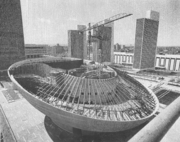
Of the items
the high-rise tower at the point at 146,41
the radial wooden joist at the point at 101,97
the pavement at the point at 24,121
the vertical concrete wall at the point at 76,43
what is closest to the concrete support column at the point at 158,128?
the radial wooden joist at the point at 101,97

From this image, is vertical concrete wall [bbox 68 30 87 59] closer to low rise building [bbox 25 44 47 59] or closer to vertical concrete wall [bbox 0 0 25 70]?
low rise building [bbox 25 44 47 59]

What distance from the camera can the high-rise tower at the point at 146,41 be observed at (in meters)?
103

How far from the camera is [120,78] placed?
1332 inches

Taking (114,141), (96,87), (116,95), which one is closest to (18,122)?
(96,87)

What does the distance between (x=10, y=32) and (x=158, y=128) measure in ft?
354

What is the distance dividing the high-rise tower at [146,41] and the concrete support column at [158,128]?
113 m

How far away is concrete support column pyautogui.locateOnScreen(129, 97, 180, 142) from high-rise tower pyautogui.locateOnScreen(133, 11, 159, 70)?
11307cm

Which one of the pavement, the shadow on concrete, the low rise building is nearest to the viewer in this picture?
the shadow on concrete

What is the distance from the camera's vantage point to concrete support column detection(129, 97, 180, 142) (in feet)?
10.0

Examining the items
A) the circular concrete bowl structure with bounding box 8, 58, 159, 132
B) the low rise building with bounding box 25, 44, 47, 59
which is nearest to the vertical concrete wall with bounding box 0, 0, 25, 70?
the low rise building with bounding box 25, 44, 47, 59

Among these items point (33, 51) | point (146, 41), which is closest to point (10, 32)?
point (33, 51)

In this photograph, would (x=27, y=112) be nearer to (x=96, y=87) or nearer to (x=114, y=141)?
(x=96, y=87)

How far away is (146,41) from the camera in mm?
105812

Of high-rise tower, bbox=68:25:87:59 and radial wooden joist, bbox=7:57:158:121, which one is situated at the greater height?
high-rise tower, bbox=68:25:87:59
